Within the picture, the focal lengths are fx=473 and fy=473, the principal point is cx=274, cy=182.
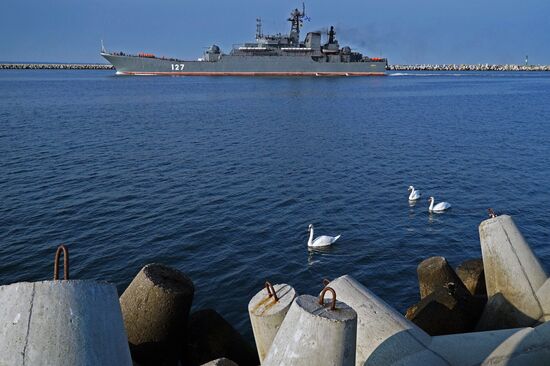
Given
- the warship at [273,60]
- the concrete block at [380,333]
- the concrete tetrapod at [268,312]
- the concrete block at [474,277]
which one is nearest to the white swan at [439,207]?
the concrete block at [474,277]

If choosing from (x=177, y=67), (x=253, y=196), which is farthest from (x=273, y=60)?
(x=253, y=196)

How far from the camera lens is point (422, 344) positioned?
6.13 meters

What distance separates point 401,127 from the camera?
131 feet

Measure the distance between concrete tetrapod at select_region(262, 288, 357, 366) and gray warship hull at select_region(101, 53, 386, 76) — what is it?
109895 millimetres

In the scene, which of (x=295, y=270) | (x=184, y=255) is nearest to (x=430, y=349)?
(x=295, y=270)

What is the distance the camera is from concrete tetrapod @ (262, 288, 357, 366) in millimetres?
4617

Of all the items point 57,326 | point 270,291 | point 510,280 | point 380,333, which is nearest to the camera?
point 57,326

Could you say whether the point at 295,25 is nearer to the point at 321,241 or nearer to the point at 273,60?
the point at 273,60

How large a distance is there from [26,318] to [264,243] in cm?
1095

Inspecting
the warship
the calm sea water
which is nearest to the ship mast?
the warship

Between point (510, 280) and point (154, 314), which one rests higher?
point (510, 280)

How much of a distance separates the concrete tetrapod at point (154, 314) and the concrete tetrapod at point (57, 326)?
2.88 metres

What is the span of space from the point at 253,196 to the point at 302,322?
14.9 meters

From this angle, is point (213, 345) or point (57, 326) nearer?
point (57, 326)
